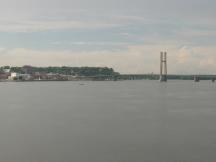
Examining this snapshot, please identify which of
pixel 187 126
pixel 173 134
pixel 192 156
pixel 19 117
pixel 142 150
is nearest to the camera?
pixel 192 156

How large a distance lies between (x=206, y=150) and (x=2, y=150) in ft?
25.5

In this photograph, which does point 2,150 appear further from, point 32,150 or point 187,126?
point 187,126

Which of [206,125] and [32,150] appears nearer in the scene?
[32,150]

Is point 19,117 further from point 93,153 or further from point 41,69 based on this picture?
point 41,69

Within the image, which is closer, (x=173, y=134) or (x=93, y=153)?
(x=93, y=153)

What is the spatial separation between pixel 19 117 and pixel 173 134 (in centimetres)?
1223

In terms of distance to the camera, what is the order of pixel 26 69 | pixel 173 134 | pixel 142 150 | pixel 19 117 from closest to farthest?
pixel 142 150, pixel 173 134, pixel 19 117, pixel 26 69

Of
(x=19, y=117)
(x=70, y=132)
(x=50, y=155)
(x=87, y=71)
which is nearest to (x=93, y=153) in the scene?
(x=50, y=155)

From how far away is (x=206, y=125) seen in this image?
24.2m

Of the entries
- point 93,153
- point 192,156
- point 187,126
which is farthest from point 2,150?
point 187,126

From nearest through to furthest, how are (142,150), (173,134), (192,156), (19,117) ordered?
(192,156), (142,150), (173,134), (19,117)

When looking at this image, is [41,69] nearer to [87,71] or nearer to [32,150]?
[87,71]

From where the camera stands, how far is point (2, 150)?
55.1 ft

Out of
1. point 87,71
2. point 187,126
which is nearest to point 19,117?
point 187,126
